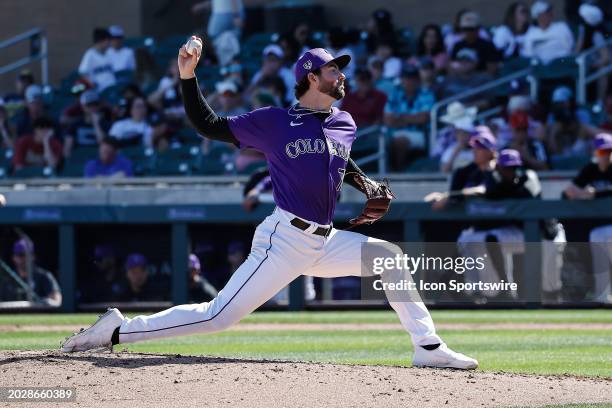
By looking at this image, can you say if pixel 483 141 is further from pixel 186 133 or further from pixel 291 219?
pixel 291 219

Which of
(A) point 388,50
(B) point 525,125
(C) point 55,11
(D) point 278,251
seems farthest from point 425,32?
(D) point 278,251

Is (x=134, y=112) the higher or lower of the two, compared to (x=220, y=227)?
higher

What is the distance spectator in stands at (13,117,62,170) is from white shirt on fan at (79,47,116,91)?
184cm

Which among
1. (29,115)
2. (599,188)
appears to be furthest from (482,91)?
(29,115)

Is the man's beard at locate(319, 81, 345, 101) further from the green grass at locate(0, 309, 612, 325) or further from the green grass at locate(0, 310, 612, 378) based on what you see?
the green grass at locate(0, 309, 612, 325)

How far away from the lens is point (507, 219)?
487 inches

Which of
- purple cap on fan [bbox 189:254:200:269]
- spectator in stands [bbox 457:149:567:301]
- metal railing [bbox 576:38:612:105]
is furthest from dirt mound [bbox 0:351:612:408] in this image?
metal railing [bbox 576:38:612:105]

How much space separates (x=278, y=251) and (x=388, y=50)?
983 cm

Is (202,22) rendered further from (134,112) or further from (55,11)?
(134,112)

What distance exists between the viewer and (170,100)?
16.6 meters

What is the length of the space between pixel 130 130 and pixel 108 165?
1.26 metres

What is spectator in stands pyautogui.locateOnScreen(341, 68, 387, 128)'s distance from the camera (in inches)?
583

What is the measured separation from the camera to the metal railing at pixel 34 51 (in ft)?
64.5

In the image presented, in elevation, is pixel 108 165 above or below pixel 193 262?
above
